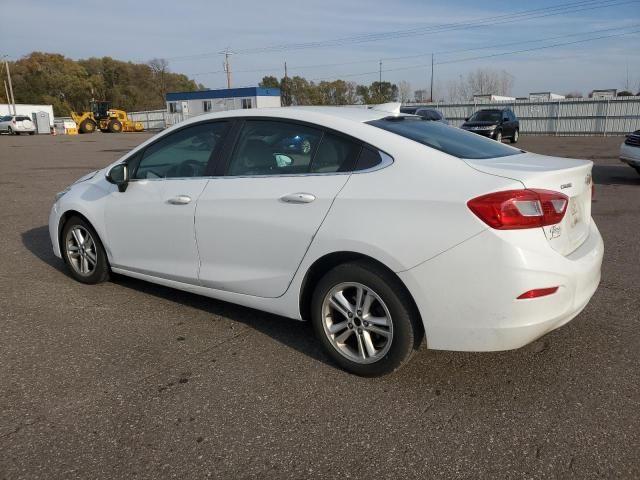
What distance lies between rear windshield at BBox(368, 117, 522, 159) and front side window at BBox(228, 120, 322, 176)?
17.3 inches

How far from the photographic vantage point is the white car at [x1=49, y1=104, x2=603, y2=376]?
2.66 m

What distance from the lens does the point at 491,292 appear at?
2633 mm

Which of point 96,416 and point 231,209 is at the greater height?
point 231,209

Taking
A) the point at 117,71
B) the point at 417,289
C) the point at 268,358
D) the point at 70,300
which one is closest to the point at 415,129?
the point at 417,289

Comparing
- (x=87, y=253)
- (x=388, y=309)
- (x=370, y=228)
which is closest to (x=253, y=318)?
(x=388, y=309)

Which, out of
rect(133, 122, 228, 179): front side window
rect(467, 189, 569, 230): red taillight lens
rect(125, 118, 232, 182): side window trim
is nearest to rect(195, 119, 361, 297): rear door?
rect(125, 118, 232, 182): side window trim

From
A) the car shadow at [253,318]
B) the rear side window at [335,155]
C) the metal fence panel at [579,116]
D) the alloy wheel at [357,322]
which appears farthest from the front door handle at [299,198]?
the metal fence panel at [579,116]

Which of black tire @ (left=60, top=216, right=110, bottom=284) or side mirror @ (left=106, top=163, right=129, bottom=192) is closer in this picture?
side mirror @ (left=106, top=163, right=129, bottom=192)

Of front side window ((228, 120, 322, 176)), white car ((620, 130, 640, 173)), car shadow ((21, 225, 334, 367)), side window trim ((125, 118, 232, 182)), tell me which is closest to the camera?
front side window ((228, 120, 322, 176))

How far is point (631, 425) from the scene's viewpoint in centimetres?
262

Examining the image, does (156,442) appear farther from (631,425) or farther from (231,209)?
(631,425)

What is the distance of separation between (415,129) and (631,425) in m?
2.05

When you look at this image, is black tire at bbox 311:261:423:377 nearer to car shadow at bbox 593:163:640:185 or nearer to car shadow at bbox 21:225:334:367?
car shadow at bbox 21:225:334:367

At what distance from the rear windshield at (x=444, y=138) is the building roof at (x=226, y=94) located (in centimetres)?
4180
